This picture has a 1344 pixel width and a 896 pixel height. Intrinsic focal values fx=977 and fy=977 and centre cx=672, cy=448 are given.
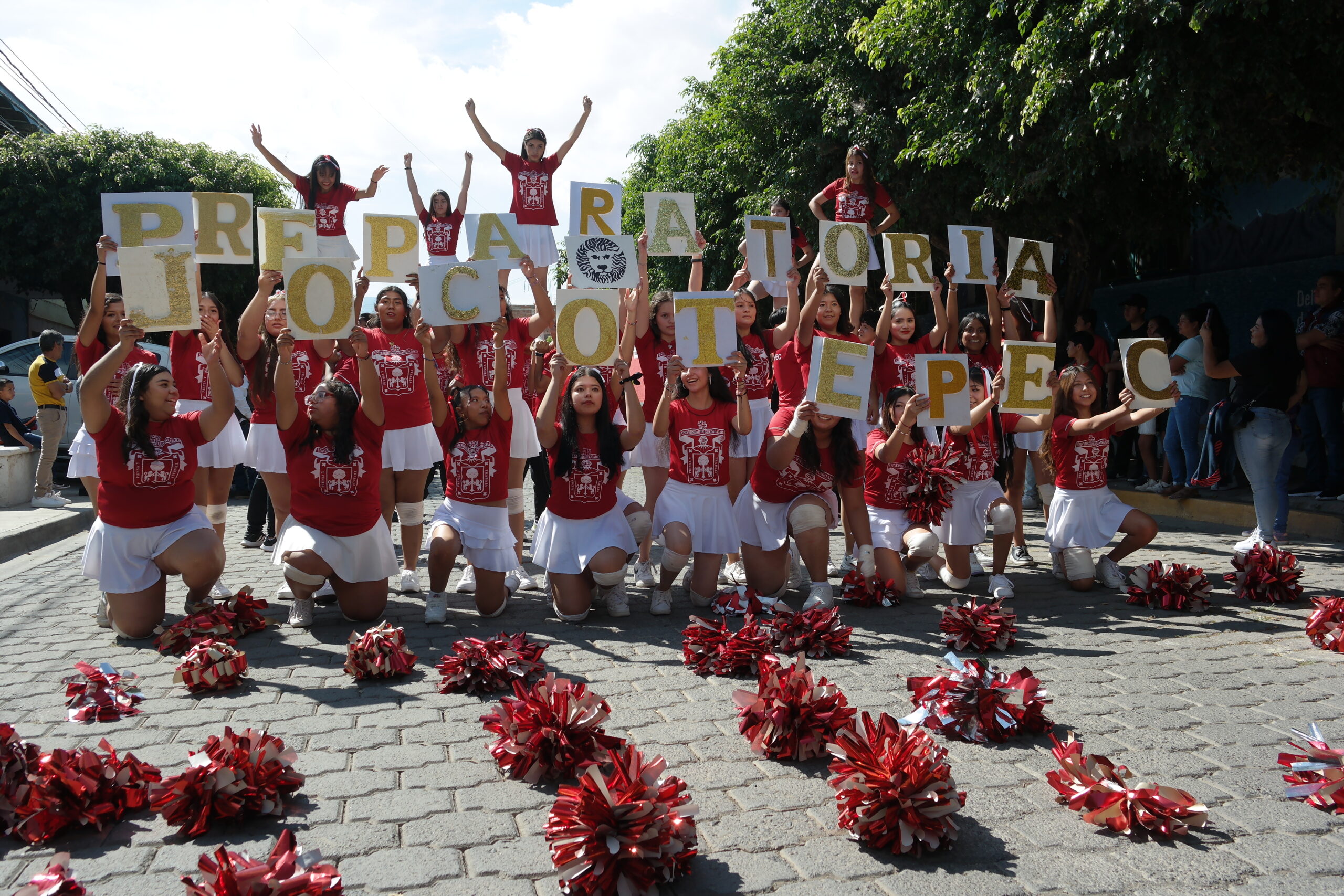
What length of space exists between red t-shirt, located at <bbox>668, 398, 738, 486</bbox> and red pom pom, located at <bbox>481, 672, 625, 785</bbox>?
280cm

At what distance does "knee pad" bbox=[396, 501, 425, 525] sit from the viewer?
6527mm

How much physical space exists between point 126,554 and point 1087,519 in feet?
19.1

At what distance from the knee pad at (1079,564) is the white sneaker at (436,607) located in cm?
400

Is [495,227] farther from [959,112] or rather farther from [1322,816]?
[1322,816]

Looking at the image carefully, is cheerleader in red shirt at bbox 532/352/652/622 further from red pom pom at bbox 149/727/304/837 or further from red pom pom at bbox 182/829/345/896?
red pom pom at bbox 182/829/345/896

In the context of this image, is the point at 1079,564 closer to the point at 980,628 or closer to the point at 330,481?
the point at 980,628

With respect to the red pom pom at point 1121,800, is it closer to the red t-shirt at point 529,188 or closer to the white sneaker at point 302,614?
the white sneaker at point 302,614

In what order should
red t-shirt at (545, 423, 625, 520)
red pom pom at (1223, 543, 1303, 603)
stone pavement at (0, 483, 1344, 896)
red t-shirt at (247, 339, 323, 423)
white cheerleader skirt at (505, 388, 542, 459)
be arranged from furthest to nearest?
white cheerleader skirt at (505, 388, 542, 459) → red t-shirt at (247, 339, 323, 423) → red t-shirt at (545, 423, 625, 520) → red pom pom at (1223, 543, 1303, 603) → stone pavement at (0, 483, 1344, 896)

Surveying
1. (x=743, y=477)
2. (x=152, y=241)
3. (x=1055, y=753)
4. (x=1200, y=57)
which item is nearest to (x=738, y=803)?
(x=1055, y=753)

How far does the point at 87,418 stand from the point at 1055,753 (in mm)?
4965

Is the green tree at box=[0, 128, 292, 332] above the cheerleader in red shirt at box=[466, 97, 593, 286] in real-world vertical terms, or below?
above

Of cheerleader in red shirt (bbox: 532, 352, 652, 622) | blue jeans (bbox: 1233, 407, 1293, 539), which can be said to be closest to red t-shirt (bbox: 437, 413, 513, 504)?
cheerleader in red shirt (bbox: 532, 352, 652, 622)

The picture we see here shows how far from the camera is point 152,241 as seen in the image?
20.9 feet

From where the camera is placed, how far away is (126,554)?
5.30 m
